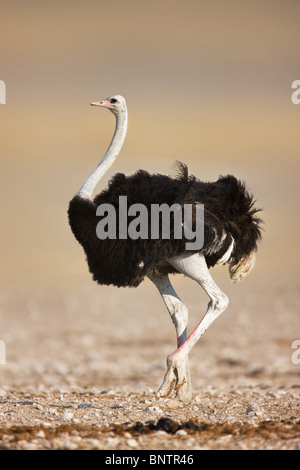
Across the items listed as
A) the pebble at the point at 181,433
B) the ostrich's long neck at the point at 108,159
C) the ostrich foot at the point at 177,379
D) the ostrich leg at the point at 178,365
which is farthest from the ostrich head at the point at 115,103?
the pebble at the point at 181,433

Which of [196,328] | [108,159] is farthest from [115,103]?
[196,328]

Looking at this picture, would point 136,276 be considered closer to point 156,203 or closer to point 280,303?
point 156,203

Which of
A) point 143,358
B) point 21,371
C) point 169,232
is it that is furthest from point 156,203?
point 143,358

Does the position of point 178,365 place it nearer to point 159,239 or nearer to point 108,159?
point 159,239

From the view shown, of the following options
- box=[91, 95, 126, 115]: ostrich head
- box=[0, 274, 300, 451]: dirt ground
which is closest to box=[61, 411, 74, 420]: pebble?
box=[0, 274, 300, 451]: dirt ground

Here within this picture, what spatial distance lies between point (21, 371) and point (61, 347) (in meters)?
4.75

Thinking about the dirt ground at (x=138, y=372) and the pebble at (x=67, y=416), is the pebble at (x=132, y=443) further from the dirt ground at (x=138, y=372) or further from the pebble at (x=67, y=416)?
the pebble at (x=67, y=416)

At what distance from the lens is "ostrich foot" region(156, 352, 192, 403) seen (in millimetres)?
10414

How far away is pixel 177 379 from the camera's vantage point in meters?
10.5

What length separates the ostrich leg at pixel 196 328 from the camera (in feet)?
34.2

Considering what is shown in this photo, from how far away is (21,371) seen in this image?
18125mm

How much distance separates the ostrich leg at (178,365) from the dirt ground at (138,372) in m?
0.16

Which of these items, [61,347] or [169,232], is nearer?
[169,232]

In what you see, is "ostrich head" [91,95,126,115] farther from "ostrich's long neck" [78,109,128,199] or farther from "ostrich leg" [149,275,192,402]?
"ostrich leg" [149,275,192,402]
